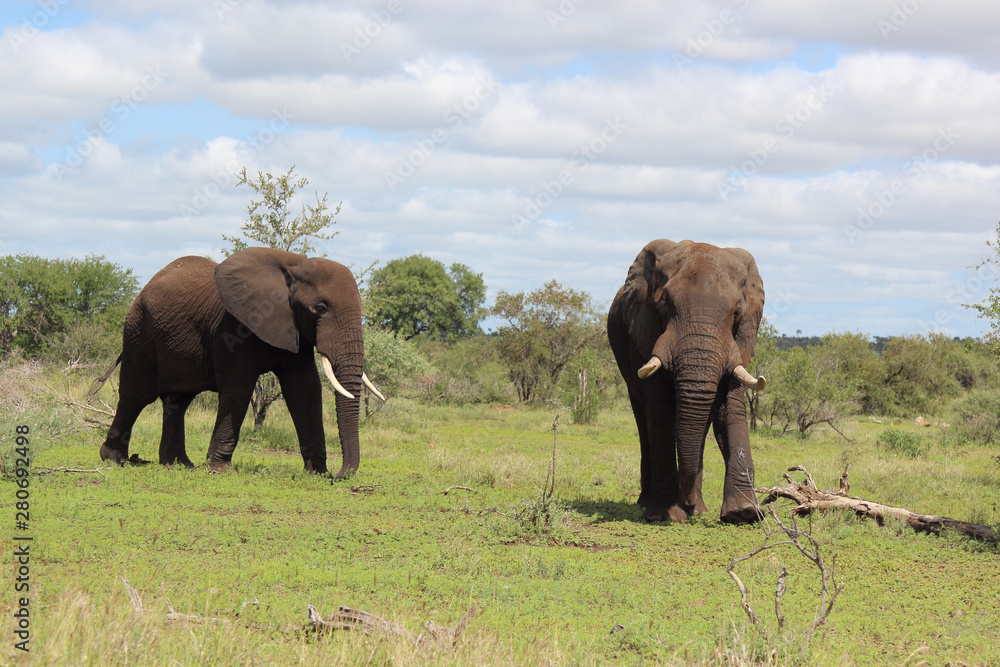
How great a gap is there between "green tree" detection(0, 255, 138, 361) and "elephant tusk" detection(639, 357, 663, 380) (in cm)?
2608

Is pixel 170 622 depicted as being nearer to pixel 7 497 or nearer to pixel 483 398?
pixel 7 497

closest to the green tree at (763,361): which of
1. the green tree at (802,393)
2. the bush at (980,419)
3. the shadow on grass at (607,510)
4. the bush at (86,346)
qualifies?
the green tree at (802,393)

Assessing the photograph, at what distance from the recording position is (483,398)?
1389 inches

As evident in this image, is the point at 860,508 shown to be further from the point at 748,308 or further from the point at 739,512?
the point at 748,308

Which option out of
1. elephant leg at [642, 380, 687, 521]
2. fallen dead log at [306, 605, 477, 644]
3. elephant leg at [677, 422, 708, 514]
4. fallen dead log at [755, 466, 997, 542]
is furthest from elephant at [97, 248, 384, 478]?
fallen dead log at [306, 605, 477, 644]

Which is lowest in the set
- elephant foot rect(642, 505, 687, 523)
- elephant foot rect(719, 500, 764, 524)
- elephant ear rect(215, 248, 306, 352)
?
elephant foot rect(642, 505, 687, 523)

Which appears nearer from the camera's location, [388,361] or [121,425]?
[121,425]

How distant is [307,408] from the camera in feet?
46.1

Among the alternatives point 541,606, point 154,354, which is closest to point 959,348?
point 154,354

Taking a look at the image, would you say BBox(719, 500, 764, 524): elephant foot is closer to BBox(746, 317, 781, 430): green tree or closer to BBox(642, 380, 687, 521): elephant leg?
BBox(642, 380, 687, 521): elephant leg

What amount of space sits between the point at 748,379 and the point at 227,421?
24.2 feet

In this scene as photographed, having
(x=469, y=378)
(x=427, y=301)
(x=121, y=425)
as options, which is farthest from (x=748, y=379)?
(x=427, y=301)

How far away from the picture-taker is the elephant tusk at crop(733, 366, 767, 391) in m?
9.78

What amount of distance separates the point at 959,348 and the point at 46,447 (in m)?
43.7
